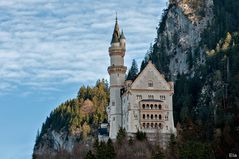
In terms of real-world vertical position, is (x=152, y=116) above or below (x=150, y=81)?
below

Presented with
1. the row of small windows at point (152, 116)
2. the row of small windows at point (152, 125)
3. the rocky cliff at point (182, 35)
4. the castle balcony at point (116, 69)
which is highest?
the rocky cliff at point (182, 35)

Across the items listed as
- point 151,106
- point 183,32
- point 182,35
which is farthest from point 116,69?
point 183,32

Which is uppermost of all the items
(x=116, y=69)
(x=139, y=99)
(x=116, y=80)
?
(x=116, y=69)

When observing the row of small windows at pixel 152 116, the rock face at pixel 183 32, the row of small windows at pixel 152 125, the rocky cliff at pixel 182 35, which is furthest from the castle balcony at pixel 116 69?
the rock face at pixel 183 32

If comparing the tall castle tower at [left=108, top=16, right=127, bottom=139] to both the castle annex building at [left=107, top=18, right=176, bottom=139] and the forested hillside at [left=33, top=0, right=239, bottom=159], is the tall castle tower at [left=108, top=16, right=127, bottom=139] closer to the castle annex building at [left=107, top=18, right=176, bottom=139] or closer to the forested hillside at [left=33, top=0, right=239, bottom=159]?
the castle annex building at [left=107, top=18, right=176, bottom=139]

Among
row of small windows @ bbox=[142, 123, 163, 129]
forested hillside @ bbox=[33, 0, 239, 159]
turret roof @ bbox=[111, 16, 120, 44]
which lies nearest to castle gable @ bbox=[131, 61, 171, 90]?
row of small windows @ bbox=[142, 123, 163, 129]

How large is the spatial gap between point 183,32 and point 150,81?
1676 inches

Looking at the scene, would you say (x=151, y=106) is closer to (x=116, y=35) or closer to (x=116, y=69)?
(x=116, y=69)

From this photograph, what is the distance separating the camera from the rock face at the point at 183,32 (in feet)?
431

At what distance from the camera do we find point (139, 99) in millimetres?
96250

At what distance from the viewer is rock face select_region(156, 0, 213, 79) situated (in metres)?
132

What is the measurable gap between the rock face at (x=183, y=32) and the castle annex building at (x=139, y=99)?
31820 mm

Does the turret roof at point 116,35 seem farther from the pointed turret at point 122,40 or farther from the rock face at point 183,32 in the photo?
the rock face at point 183,32

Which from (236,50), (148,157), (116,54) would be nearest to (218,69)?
(236,50)
